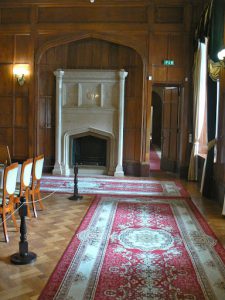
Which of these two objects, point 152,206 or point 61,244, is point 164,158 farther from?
point 61,244

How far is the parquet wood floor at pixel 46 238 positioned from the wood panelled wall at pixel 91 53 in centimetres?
298

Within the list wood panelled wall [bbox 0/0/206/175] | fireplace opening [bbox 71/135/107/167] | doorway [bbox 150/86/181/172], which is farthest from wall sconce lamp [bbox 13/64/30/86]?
doorway [bbox 150/86/181/172]

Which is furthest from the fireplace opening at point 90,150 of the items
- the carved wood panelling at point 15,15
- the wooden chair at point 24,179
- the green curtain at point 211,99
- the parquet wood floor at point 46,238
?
the wooden chair at point 24,179

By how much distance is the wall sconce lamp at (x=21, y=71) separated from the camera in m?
8.95

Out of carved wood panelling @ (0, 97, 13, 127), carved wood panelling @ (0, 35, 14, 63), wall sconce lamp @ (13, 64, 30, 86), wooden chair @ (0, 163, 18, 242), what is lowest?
wooden chair @ (0, 163, 18, 242)

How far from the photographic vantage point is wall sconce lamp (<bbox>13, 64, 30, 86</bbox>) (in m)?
8.95

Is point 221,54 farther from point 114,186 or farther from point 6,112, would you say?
point 6,112

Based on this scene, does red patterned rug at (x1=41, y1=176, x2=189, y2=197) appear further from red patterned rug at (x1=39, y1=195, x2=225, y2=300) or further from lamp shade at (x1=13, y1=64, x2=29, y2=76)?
lamp shade at (x1=13, y1=64, x2=29, y2=76)

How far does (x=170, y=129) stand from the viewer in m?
9.51

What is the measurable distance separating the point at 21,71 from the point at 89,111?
6.79 ft

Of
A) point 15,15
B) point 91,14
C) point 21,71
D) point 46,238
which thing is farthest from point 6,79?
point 46,238

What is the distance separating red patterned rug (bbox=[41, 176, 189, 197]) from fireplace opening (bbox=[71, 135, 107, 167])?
0.83m

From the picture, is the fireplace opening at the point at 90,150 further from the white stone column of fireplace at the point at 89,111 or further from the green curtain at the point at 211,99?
the green curtain at the point at 211,99

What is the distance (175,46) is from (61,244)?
633 cm
